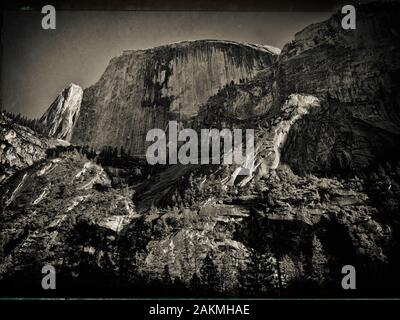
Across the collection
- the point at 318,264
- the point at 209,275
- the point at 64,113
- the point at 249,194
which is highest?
the point at 64,113

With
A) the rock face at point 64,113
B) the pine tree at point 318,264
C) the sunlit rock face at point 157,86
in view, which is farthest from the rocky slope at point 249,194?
the sunlit rock face at point 157,86

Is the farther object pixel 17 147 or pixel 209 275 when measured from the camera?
pixel 17 147

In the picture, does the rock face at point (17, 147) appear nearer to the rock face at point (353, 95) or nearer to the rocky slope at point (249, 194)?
the rocky slope at point (249, 194)

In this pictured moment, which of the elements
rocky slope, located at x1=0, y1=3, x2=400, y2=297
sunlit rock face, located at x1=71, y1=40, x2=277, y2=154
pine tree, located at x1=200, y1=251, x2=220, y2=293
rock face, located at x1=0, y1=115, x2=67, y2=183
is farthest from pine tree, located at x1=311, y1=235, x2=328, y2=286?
rock face, located at x1=0, y1=115, x2=67, y2=183

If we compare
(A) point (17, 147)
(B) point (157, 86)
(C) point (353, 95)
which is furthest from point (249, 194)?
(B) point (157, 86)

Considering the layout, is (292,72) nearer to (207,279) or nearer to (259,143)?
(259,143)

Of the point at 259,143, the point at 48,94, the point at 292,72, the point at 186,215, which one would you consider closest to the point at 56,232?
the point at 186,215

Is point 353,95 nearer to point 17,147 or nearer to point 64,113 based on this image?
point 64,113
